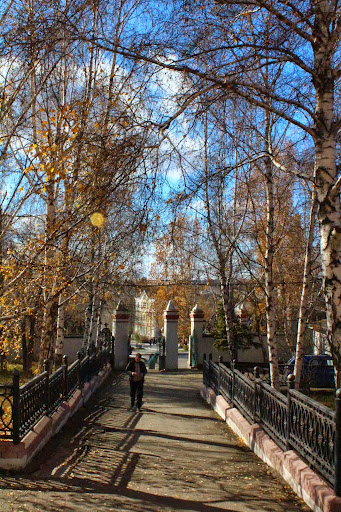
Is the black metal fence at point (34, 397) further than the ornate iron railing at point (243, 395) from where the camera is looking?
No

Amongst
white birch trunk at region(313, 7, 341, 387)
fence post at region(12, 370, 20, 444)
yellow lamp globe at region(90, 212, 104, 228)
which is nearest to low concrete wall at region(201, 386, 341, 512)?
white birch trunk at region(313, 7, 341, 387)

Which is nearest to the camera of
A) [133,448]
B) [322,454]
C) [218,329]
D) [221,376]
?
[322,454]

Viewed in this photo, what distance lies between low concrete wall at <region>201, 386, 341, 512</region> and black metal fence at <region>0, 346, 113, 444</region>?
321 centimetres

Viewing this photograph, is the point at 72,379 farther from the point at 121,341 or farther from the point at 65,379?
the point at 121,341

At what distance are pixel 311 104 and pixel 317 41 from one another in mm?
1124

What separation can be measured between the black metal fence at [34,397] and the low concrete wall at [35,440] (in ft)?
0.25

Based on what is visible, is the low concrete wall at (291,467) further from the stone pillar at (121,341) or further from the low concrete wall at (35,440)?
the stone pillar at (121,341)

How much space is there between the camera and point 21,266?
823 centimetres

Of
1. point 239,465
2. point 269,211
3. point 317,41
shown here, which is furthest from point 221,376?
point 317,41

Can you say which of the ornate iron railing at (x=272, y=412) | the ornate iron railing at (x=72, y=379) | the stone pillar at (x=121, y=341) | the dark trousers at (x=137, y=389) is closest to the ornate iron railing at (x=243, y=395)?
the ornate iron railing at (x=272, y=412)

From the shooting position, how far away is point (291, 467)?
5707mm

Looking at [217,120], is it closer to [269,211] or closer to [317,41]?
[317,41]

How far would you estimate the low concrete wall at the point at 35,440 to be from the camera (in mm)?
6160

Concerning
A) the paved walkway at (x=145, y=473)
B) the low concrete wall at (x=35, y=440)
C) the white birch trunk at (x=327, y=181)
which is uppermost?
the white birch trunk at (x=327, y=181)
